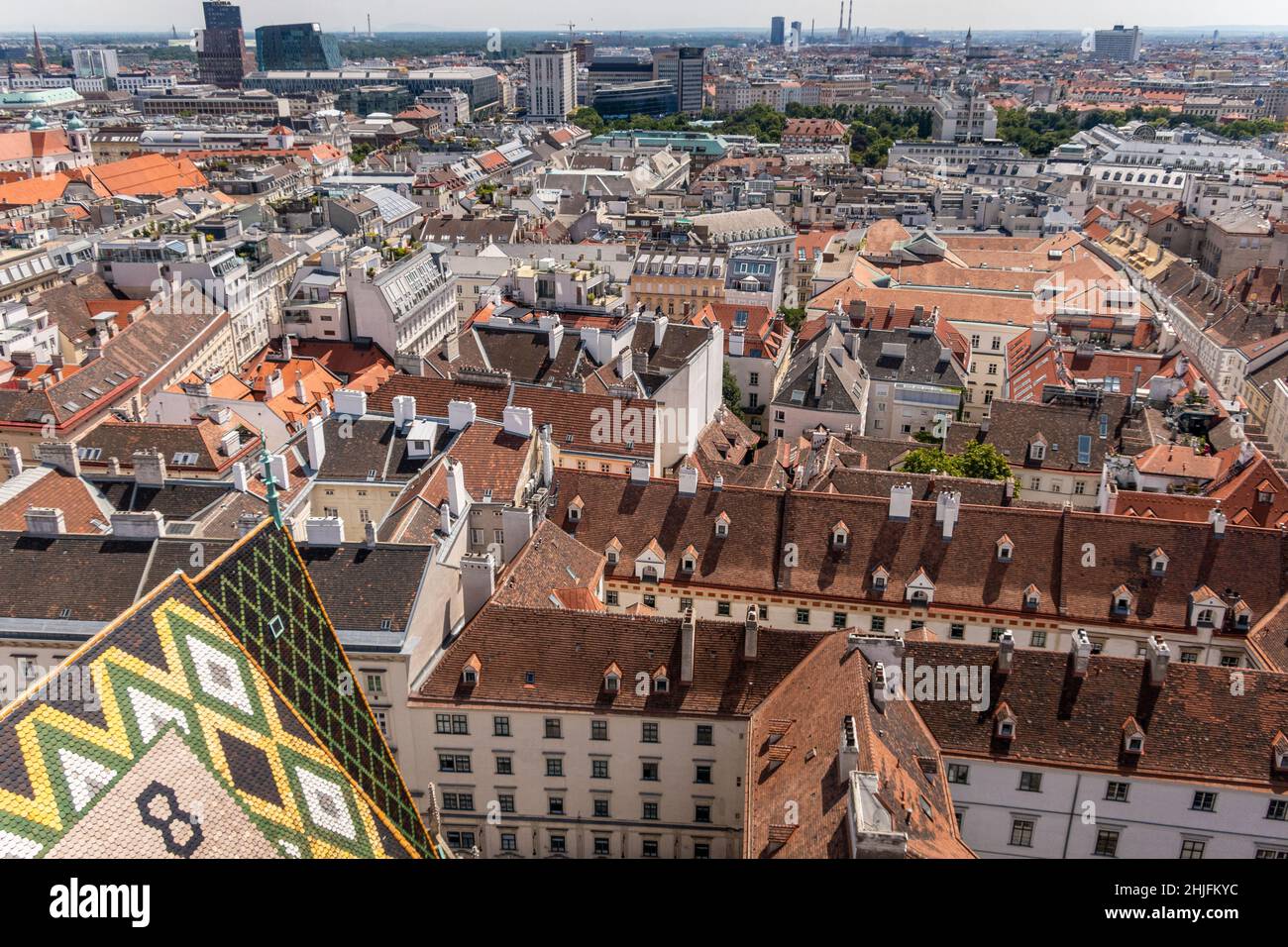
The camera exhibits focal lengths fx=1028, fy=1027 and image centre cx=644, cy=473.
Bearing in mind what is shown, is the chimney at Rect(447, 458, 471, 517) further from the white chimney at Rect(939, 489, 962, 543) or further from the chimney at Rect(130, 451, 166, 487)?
the white chimney at Rect(939, 489, 962, 543)

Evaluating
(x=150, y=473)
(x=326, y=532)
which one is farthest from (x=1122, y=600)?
(x=150, y=473)

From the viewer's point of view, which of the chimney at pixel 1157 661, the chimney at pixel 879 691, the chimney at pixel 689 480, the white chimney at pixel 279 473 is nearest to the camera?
the chimney at pixel 879 691

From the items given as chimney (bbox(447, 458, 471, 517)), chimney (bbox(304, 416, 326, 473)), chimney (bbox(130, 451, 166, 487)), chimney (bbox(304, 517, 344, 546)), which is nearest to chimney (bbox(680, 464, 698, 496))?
chimney (bbox(447, 458, 471, 517))

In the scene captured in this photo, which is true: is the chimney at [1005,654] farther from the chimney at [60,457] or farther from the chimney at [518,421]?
the chimney at [60,457]

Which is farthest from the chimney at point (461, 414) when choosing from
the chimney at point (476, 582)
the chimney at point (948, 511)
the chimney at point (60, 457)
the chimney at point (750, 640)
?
the chimney at point (948, 511)

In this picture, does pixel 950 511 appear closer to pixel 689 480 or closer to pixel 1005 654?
pixel 1005 654

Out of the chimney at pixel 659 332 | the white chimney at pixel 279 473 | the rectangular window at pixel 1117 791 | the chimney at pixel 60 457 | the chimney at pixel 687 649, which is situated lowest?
the rectangular window at pixel 1117 791
